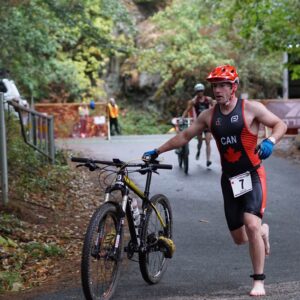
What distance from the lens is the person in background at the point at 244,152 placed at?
224 inches

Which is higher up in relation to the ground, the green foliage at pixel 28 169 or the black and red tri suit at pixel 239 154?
the black and red tri suit at pixel 239 154

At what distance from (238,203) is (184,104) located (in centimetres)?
3409

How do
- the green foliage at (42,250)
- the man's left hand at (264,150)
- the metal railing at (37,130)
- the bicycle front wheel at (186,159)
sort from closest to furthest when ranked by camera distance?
the man's left hand at (264,150), the green foliage at (42,250), the metal railing at (37,130), the bicycle front wheel at (186,159)

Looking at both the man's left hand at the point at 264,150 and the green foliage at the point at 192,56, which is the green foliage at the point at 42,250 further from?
the green foliage at the point at 192,56

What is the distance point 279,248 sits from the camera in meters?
8.40

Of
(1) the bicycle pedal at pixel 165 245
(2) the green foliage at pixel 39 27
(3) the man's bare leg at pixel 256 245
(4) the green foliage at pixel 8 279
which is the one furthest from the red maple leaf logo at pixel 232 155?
(2) the green foliage at pixel 39 27

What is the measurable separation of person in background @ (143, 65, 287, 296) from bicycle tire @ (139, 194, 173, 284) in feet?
2.59

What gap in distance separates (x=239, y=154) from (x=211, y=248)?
3020 millimetres

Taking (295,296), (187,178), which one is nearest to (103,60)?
(187,178)

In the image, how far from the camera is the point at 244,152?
577 cm

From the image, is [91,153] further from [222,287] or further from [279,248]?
[222,287]

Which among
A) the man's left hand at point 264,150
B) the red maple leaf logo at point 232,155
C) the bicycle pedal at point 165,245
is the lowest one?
the bicycle pedal at point 165,245

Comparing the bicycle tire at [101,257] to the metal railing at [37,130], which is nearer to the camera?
the bicycle tire at [101,257]

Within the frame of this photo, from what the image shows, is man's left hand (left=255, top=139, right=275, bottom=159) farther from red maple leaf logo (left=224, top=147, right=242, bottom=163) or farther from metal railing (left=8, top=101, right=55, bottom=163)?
metal railing (left=8, top=101, right=55, bottom=163)
